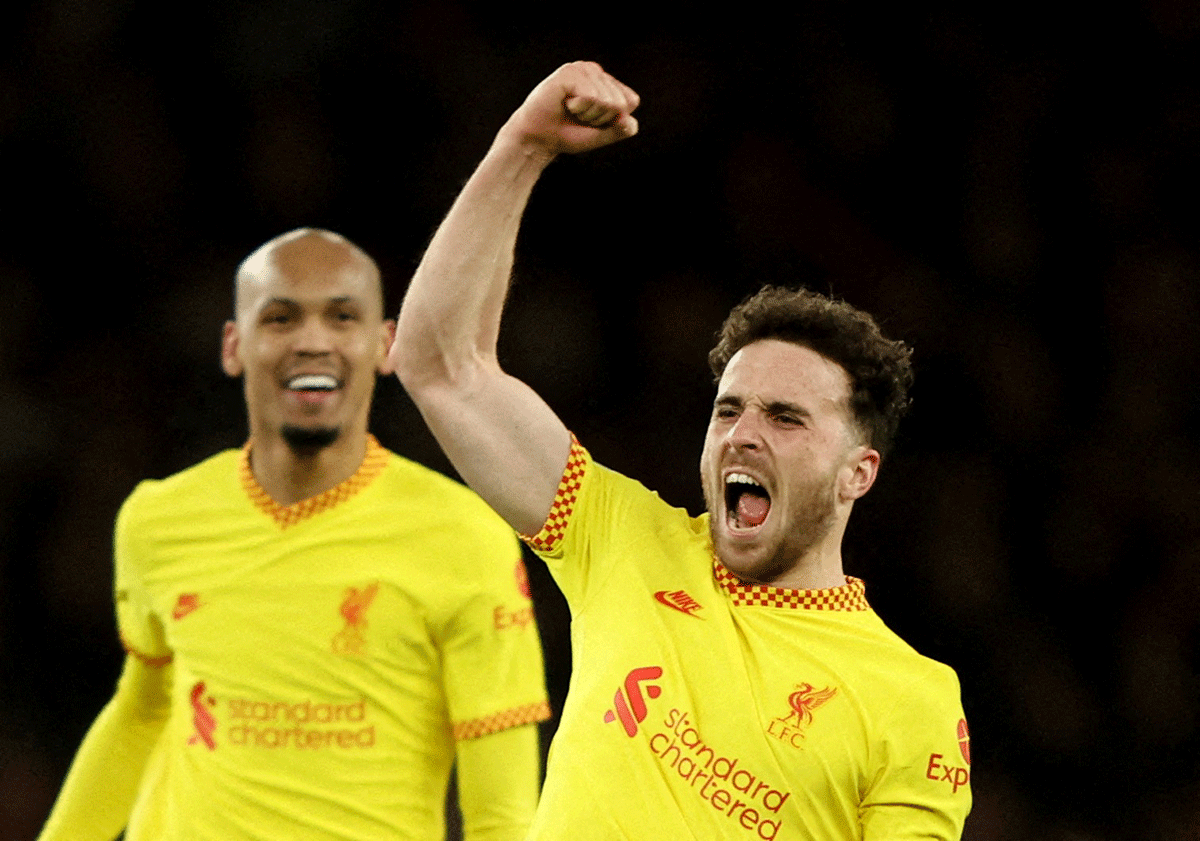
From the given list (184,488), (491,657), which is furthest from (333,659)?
(184,488)

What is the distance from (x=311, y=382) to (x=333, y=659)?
0.53 m

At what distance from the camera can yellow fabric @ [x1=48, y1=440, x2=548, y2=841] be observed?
8.93 ft

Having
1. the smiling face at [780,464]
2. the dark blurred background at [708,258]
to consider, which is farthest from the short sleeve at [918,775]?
the dark blurred background at [708,258]

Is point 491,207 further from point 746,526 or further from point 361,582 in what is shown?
point 361,582

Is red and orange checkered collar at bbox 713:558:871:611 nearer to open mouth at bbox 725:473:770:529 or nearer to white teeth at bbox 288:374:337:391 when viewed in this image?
open mouth at bbox 725:473:770:529

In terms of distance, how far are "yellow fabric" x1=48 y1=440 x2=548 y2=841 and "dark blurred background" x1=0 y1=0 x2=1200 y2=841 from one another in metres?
2.15

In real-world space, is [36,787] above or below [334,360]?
below

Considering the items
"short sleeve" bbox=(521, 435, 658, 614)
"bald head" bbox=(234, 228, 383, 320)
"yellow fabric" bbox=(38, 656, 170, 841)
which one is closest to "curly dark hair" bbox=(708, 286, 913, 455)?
"short sleeve" bbox=(521, 435, 658, 614)

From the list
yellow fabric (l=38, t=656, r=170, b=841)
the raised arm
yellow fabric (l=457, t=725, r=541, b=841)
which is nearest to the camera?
the raised arm

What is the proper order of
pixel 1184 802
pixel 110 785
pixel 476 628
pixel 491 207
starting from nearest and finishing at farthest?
1. pixel 491 207
2. pixel 476 628
3. pixel 110 785
4. pixel 1184 802

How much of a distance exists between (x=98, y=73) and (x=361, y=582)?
3.55 m

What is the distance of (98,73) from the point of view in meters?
5.67

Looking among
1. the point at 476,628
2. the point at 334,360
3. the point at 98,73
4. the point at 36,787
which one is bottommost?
the point at 36,787

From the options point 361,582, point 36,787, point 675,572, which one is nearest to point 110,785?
point 361,582
